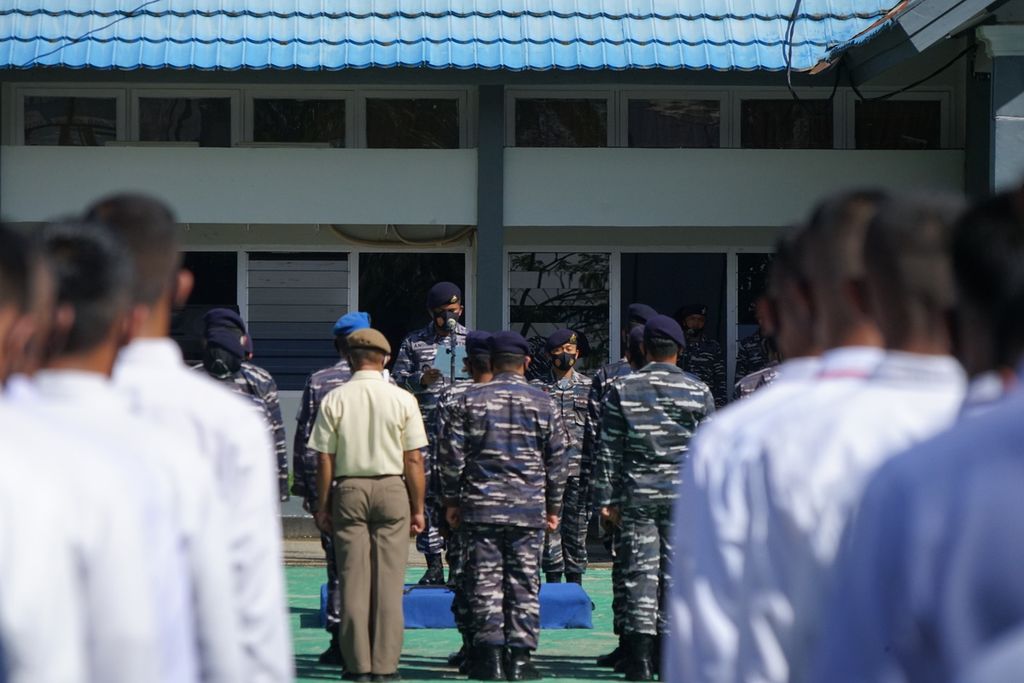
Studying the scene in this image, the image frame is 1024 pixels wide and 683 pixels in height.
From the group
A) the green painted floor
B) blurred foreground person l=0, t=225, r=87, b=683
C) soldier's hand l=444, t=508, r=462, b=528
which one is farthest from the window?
blurred foreground person l=0, t=225, r=87, b=683

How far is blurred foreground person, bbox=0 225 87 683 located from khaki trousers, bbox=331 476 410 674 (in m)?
6.21

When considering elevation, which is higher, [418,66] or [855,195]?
[418,66]

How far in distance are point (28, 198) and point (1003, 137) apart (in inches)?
345

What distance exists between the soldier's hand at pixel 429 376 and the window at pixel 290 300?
3.61m

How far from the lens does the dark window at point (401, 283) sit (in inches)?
613

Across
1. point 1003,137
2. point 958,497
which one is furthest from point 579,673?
point 958,497

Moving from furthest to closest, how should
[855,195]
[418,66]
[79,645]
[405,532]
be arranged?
1. [418,66]
2. [405,532]
3. [855,195]
4. [79,645]

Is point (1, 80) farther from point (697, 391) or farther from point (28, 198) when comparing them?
point (697, 391)

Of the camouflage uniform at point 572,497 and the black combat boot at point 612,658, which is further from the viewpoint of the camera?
the camouflage uniform at point 572,497

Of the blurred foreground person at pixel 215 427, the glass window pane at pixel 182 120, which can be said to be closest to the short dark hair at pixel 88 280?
the blurred foreground person at pixel 215 427

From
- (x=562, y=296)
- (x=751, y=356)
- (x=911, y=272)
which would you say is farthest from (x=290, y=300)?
(x=911, y=272)

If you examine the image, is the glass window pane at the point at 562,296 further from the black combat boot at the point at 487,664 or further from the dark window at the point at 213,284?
the black combat boot at the point at 487,664

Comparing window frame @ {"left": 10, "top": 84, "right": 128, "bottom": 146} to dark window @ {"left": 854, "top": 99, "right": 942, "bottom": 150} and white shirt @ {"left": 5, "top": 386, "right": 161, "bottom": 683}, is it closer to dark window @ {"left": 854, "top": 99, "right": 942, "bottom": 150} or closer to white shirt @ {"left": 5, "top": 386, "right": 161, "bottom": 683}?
dark window @ {"left": 854, "top": 99, "right": 942, "bottom": 150}

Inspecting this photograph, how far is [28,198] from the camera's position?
15008 mm
